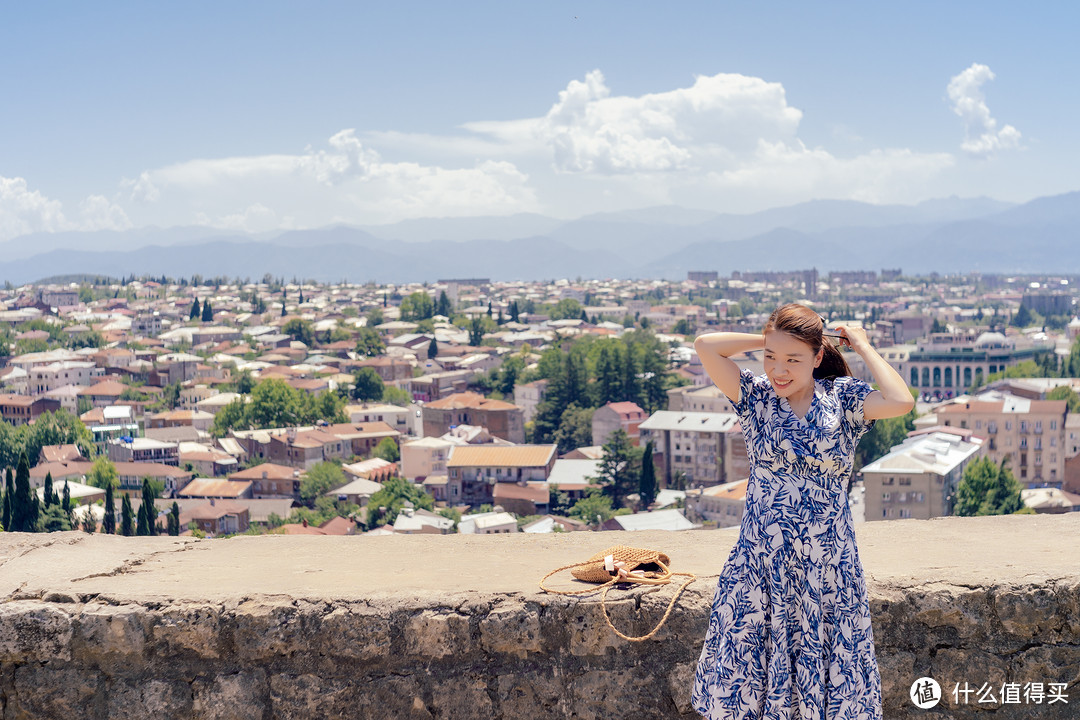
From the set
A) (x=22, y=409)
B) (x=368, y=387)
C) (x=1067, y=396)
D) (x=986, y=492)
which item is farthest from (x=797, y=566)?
(x=368, y=387)

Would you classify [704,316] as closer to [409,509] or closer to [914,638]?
[409,509]

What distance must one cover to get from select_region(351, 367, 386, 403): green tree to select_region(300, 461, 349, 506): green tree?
13522 mm

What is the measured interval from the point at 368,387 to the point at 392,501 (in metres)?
18.7

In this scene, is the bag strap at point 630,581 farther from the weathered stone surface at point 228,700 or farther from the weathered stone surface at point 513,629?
the weathered stone surface at point 228,700

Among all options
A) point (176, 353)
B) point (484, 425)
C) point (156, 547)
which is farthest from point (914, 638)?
point (176, 353)

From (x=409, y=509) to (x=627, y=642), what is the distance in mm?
24780

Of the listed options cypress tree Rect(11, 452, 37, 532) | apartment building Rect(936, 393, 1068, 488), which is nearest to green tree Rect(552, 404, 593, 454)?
apartment building Rect(936, 393, 1068, 488)

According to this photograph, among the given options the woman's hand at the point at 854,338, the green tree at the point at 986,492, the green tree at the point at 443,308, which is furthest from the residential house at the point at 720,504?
Answer: the green tree at the point at 443,308

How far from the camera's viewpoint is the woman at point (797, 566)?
5.31 feet

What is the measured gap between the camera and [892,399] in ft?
5.44

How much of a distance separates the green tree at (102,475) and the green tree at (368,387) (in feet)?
47.7

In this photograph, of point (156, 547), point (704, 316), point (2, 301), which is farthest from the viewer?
point (2, 301)

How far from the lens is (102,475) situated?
3050 cm

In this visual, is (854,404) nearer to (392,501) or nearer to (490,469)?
(392,501)
